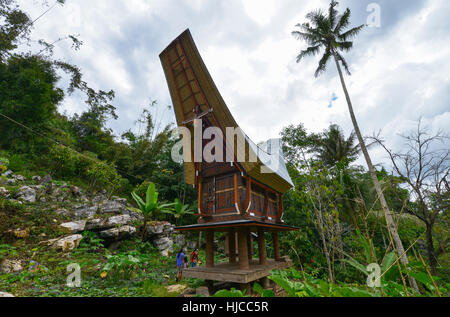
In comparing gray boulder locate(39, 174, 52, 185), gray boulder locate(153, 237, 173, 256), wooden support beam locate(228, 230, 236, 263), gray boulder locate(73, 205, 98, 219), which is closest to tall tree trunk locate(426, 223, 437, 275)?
wooden support beam locate(228, 230, 236, 263)

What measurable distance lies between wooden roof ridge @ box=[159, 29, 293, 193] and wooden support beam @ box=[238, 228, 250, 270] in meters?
1.73

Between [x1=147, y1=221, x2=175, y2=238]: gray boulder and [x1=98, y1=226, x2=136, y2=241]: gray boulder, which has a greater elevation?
[x1=147, y1=221, x2=175, y2=238]: gray boulder

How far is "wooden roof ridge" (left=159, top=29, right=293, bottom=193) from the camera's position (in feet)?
20.5

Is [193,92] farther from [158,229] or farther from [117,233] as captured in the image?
[158,229]

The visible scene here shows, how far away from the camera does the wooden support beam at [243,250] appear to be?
5438 mm

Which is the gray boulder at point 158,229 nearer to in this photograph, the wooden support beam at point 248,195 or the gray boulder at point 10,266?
the gray boulder at point 10,266

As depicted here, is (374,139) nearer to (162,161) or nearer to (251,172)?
(251,172)

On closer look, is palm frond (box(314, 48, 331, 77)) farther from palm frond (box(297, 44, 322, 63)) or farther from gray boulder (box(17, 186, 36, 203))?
gray boulder (box(17, 186, 36, 203))

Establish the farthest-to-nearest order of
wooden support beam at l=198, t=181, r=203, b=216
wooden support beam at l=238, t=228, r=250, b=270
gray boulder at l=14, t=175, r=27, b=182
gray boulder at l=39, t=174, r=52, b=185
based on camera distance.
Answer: gray boulder at l=39, t=174, r=52, b=185 → gray boulder at l=14, t=175, r=27, b=182 → wooden support beam at l=198, t=181, r=203, b=216 → wooden support beam at l=238, t=228, r=250, b=270

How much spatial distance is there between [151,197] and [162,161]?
10.6 metres

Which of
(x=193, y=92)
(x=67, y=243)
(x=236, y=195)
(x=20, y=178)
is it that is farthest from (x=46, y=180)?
(x=236, y=195)

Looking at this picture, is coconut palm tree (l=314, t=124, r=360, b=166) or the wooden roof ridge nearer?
the wooden roof ridge

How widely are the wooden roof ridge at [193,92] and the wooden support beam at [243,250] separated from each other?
173 cm
